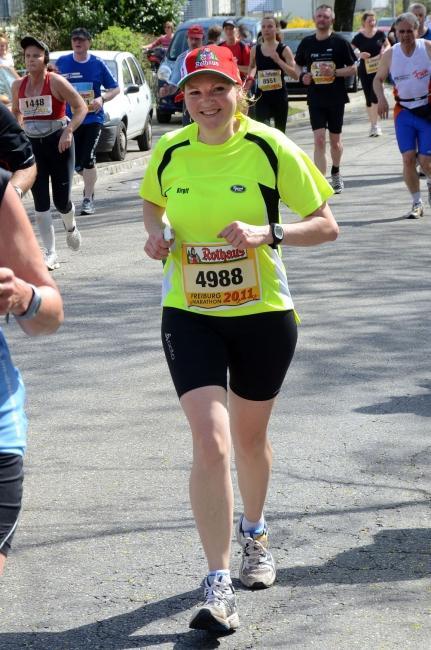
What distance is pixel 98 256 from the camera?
1260 centimetres

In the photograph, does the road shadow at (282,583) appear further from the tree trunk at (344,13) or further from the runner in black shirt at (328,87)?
the tree trunk at (344,13)

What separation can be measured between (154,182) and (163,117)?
2354cm

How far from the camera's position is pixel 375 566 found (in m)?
4.91

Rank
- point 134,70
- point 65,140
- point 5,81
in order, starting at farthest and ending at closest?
point 134,70 → point 5,81 → point 65,140

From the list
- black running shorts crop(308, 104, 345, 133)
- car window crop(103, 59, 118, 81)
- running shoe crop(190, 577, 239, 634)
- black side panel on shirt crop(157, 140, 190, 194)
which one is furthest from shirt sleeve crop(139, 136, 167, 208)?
car window crop(103, 59, 118, 81)

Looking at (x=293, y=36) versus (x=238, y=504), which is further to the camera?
(x=293, y=36)

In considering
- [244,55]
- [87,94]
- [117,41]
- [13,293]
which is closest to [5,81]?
[87,94]

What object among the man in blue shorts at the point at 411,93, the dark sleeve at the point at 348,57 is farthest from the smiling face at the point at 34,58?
the dark sleeve at the point at 348,57

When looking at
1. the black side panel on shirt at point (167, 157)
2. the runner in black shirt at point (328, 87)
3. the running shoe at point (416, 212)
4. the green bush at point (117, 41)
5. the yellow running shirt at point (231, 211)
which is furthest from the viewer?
the green bush at point (117, 41)

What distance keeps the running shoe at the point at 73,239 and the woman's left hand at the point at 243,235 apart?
8035 mm

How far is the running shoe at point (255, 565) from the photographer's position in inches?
188

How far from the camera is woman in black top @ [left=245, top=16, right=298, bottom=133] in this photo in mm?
18453

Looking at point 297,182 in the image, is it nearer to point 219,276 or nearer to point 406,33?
point 219,276

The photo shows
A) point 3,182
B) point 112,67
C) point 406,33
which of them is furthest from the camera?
point 112,67
